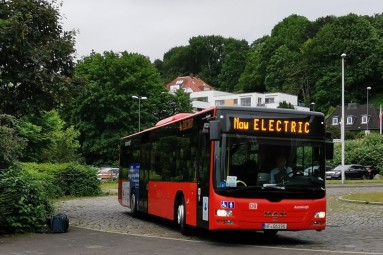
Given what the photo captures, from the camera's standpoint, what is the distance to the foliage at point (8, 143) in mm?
15641

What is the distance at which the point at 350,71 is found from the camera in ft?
Answer: 323

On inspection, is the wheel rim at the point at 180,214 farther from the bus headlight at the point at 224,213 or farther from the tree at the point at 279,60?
the tree at the point at 279,60

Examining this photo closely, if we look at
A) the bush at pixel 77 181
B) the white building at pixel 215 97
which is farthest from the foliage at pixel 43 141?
the white building at pixel 215 97

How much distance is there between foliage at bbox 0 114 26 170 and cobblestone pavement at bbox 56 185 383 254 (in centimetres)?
301

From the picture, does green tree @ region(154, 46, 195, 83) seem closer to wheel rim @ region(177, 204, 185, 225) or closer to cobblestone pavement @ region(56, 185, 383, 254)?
cobblestone pavement @ region(56, 185, 383, 254)

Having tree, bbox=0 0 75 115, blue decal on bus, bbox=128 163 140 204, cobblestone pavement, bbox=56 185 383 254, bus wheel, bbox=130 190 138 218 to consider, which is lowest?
cobblestone pavement, bbox=56 185 383 254

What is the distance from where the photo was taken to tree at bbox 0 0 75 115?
18314 millimetres

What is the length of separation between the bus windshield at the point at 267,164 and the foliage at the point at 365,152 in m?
51.7

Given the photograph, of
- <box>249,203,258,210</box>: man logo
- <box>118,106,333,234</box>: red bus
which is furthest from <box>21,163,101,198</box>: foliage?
<box>249,203,258,210</box>: man logo

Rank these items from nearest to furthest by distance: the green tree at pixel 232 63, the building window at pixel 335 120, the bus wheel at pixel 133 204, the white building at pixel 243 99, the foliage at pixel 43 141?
1. the bus wheel at pixel 133 204
2. the foliage at pixel 43 141
3. the building window at pixel 335 120
4. the white building at pixel 243 99
5. the green tree at pixel 232 63

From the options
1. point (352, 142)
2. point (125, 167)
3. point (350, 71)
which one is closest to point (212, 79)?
point (350, 71)

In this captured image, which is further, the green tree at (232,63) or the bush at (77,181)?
the green tree at (232,63)

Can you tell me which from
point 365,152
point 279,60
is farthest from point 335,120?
point 365,152

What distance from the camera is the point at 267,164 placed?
42.4 ft
